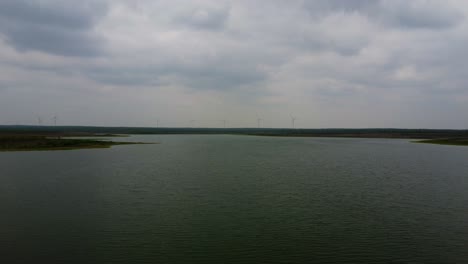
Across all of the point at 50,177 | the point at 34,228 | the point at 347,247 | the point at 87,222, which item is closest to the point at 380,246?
the point at 347,247

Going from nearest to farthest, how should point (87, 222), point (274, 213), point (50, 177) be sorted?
1. point (87, 222)
2. point (274, 213)
3. point (50, 177)

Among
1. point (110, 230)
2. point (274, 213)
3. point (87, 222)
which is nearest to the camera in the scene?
point (110, 230)

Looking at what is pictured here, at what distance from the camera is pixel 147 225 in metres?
22.5

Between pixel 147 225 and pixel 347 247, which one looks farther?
pixel 147 225

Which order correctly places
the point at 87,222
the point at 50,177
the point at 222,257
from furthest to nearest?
the point at 50,177
the point at 87,222
the point at 222,257

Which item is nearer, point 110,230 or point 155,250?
point 155,250

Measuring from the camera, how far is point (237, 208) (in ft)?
88.7

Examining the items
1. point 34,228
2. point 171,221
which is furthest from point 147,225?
point 34,228

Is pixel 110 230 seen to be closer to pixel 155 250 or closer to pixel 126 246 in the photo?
pixel 126 246

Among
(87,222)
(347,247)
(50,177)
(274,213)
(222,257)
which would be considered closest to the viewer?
(222,257)

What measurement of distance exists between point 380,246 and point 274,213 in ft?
27.9

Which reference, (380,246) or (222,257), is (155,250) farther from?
(380,246)

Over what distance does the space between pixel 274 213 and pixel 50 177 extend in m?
31.2

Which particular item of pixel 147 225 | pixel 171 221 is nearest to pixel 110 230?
pixel 147 225
